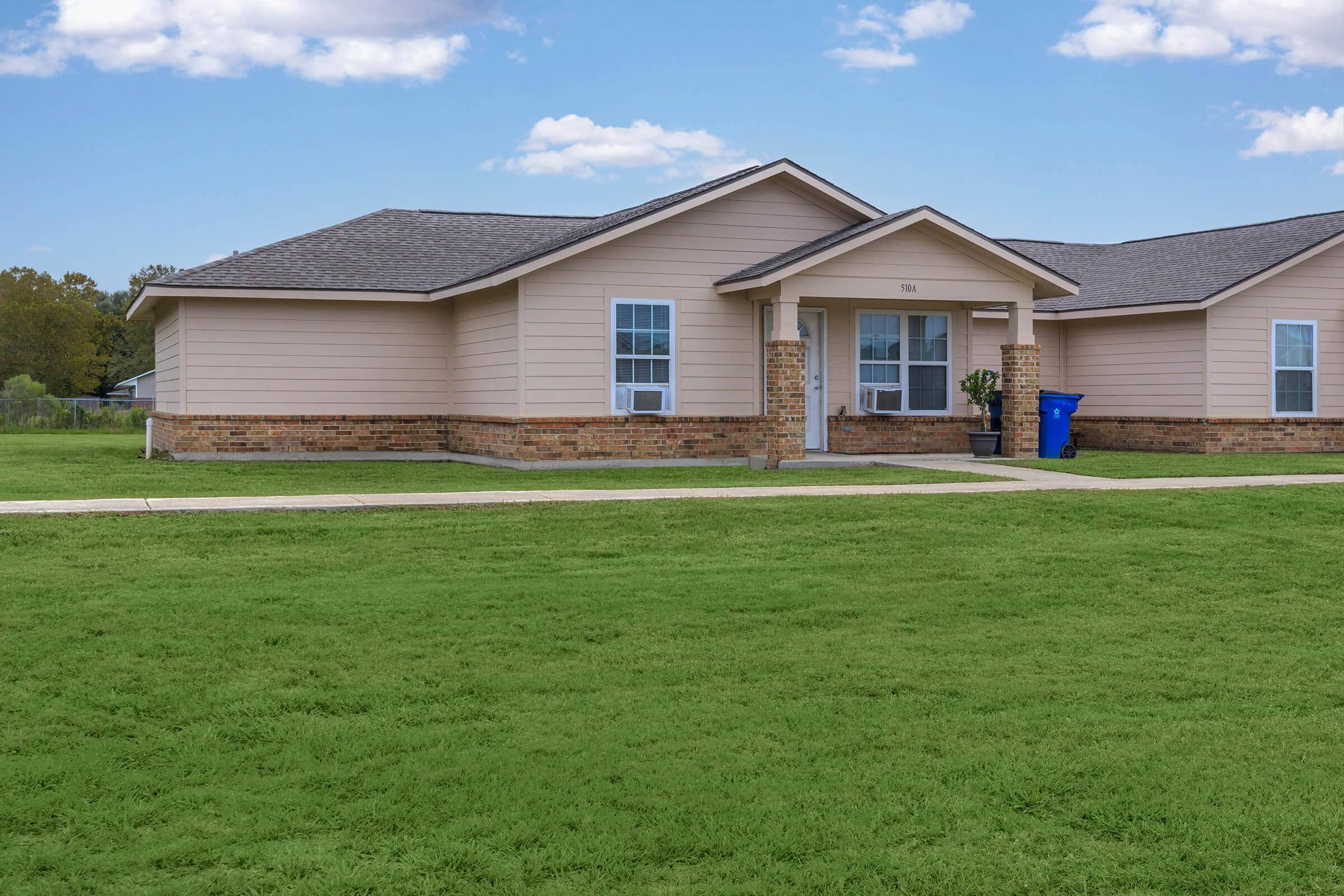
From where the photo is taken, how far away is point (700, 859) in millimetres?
4426

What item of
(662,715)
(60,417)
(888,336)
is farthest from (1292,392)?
(60,417)

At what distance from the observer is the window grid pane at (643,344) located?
2022 centimetres

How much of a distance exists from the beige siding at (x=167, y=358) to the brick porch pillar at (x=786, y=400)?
1010 cm

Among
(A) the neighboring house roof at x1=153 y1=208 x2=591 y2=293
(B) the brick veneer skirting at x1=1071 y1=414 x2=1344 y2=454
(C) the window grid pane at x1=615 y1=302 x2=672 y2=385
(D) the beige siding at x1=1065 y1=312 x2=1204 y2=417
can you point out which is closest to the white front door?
(C) the window grid pane at x1=615 y1=302 x2=672 y2=385

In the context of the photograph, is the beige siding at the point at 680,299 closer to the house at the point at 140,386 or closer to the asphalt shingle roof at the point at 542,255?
the asphalt shingle roof at the point at 542,255

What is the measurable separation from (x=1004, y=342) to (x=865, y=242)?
7149 millimetres

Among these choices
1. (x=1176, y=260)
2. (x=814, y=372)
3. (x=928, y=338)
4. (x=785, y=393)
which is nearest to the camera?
(x=785, y=393)

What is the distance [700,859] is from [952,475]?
1246 centimetres

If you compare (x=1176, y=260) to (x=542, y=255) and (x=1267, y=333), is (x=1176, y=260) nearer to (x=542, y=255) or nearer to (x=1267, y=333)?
(x=1267, y=333)

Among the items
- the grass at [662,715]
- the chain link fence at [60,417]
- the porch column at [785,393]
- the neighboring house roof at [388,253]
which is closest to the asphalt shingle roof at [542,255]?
the neighboring house roof at [388,253]

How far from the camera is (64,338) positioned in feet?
246

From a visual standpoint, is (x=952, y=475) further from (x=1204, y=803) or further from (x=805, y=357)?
(x=1204, y=803)

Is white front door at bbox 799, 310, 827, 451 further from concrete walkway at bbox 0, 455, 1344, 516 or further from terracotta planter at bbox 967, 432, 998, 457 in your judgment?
concrete walkway at bbox 0, 455, 1344, 516

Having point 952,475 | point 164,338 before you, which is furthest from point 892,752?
point 164,338
